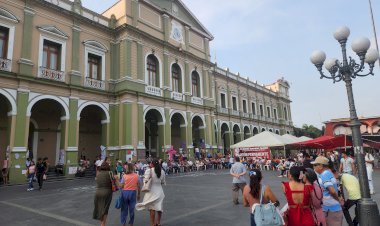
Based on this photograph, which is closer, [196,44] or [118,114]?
[118,114]

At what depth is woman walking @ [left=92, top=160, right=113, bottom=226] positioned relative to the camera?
542 centimetres

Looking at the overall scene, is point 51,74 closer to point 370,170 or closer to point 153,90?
point 153,90

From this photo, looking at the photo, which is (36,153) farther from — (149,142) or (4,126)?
(149,142)

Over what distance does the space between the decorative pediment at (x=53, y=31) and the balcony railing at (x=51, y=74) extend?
93.4 inches

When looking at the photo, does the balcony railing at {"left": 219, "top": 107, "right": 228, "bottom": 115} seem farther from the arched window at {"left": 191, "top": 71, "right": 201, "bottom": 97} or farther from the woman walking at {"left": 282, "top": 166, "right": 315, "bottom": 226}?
the woman walking at {"left": 282, "top": 166, "right": 315, "bottom": 226}

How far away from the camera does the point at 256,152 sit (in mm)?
19438

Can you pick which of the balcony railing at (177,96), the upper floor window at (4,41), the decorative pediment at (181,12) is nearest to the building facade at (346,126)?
the decorative pediment at (181,12)

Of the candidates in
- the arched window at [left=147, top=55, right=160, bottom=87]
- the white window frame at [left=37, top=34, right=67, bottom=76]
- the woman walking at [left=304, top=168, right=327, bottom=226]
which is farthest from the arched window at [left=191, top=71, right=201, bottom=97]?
the woman walking at [left=304, top=168, right=327, bottom=226]

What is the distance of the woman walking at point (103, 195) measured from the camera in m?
5.42

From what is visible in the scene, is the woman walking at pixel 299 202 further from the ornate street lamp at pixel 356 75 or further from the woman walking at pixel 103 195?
the woman walking at pixel 103 195

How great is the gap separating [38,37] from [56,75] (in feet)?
8.00

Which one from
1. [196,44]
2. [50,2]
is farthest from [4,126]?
[196,44]

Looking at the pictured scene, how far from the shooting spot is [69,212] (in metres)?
7.47

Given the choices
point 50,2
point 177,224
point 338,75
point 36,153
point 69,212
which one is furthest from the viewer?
point 36,153
